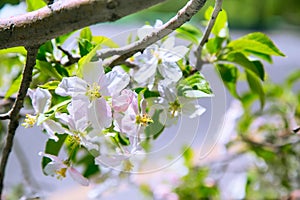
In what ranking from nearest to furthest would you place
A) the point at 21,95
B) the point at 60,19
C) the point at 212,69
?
the point at 60,19 < the point at 21,95 < the point at 212,69

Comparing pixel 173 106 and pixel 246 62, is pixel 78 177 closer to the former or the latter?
pixel 173 106

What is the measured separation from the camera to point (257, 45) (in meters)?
0.51

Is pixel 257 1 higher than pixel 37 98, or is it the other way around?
pixel 37 98

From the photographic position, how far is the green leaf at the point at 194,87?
402 mm

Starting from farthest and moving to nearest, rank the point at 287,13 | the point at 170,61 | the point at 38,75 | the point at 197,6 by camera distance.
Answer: the point at 287,13 < the point at 38,75 < the point at 170,61 < the point at 197,6

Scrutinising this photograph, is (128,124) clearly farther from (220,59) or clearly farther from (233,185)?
(233,185)

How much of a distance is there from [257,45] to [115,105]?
0.69 feet

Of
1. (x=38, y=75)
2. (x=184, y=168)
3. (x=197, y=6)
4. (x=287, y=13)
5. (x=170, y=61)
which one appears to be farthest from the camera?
(x=287, y=13)

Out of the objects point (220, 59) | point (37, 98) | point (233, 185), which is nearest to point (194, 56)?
point (220, 59)

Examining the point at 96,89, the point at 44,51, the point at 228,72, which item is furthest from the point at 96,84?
the point at 228,72

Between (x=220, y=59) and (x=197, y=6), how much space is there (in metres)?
0.25

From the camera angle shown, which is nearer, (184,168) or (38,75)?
(38,75)

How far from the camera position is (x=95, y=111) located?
354mm

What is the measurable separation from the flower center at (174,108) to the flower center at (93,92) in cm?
7
